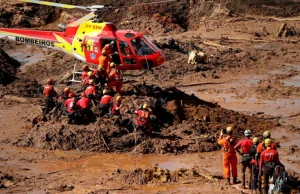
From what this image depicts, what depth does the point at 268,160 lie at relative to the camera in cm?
1277

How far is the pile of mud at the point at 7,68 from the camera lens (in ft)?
78.5

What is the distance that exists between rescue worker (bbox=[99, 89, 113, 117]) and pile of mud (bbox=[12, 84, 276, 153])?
33 cm

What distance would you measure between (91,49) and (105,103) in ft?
11.8

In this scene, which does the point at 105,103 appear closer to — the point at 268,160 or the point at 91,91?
the point at 91,91

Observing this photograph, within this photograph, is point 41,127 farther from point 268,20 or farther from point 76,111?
point 268,20

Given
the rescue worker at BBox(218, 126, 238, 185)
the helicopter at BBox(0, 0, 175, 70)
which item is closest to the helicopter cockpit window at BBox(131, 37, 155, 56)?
the helicopter at BBox(0, 0, 175, 70)

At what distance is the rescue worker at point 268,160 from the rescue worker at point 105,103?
247 inches

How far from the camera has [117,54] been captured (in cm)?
1998

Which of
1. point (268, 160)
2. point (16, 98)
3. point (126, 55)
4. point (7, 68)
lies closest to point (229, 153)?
point (268, 160)

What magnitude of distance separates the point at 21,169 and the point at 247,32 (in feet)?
64.6

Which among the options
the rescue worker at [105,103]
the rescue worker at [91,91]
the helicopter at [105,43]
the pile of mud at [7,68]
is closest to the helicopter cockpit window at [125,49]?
the helicopter at [105,43]

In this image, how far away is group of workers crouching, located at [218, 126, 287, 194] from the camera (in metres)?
12.8

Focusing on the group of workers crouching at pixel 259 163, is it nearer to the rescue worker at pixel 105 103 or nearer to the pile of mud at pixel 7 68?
the rescue worker at pixel 105 103

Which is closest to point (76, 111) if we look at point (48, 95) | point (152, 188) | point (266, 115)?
point (48, 95)
